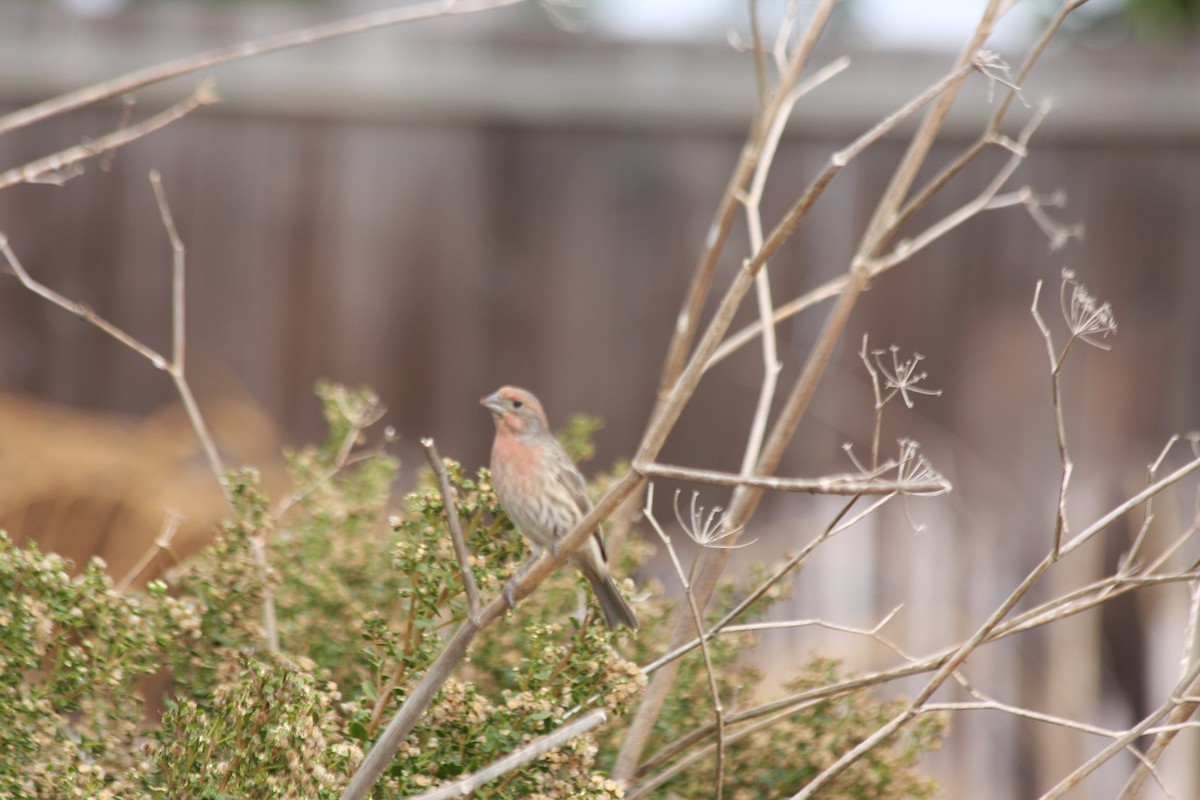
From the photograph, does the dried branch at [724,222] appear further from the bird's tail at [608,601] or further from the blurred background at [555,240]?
the blurred background at [555,240]

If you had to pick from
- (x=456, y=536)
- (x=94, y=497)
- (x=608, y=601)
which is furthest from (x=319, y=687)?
(x=94, y=497)

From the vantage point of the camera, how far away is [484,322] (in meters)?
5.79

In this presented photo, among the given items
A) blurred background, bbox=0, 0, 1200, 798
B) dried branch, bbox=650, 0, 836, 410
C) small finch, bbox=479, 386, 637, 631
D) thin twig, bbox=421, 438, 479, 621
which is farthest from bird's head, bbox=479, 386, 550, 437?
blurred background, bbox=0, 0, 1200, 798

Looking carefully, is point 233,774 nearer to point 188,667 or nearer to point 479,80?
point 188,667

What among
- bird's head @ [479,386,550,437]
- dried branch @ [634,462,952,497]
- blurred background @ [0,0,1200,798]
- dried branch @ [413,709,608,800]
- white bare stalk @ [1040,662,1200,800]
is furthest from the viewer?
blurred background @ [0,0,1200,798]

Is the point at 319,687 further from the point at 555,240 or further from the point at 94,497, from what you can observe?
the point at 555,240

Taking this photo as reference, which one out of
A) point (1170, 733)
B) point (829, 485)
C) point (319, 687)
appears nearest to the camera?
point (829, 485)

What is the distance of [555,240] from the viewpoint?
19.1ft

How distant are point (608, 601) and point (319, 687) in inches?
24.7

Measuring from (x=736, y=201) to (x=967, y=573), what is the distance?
272 cm

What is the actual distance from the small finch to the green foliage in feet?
0.95

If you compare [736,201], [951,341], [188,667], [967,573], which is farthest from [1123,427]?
[188,667]

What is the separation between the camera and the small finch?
8.54ft

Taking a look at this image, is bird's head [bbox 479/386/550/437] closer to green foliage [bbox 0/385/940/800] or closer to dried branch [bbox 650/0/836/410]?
dried branch [bbox 650/0/836/410]
